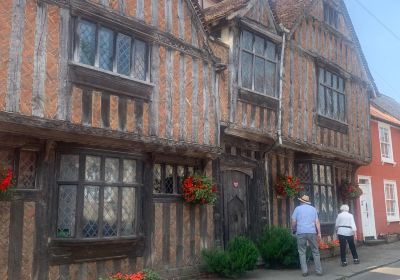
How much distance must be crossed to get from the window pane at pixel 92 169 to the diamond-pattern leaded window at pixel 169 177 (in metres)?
1.48

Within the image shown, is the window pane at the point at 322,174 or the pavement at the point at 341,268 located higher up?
the window pane at the point at 322,174

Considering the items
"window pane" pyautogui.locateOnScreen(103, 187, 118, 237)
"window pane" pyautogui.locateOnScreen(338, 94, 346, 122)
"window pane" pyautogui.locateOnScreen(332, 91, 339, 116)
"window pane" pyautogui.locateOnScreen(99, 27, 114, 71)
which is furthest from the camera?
"window pane" pyautogui.locateOnScreen(338, 94, 346, 122)

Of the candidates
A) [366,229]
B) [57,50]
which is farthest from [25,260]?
[366,229]

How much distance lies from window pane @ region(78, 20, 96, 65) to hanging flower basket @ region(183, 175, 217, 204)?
326 centimetres

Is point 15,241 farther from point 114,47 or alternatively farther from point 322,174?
point 322,174

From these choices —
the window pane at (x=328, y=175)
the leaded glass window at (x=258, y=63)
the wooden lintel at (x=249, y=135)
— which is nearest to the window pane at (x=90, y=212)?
the wooden lintel at (x=249, y=135)

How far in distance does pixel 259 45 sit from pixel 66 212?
6816 mm

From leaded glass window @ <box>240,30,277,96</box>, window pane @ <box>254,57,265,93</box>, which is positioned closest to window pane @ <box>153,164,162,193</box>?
leaded glass window @ <box>240,30,277,96</box>

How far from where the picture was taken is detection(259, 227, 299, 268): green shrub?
1082 cm

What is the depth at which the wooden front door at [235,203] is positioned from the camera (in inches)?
439

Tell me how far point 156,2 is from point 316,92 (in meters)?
6.60

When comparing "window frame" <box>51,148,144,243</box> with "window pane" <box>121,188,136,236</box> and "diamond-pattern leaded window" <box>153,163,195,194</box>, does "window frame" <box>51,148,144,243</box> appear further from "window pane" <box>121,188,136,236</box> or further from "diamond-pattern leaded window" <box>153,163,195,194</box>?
"diamond-pattern leaded window" <box>153,163,195,194</box>

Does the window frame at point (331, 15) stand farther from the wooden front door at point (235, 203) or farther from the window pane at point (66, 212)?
the window pane at point (66, 212)

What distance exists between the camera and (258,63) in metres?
11.8
